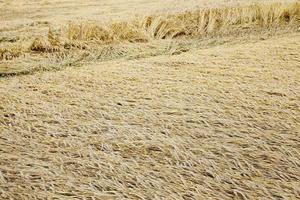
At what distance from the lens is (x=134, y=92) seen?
15.2 feet

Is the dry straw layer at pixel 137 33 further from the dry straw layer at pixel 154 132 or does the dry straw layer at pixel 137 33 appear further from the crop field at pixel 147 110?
the dry straw layer at pixel 154 132

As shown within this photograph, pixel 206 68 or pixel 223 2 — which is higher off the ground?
pixel 223 2

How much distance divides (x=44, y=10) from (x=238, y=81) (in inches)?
227

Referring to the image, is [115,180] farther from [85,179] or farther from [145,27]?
[145,27]

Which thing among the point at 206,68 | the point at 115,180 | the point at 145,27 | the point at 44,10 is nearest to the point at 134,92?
the point at 206,68

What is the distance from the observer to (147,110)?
4.17m

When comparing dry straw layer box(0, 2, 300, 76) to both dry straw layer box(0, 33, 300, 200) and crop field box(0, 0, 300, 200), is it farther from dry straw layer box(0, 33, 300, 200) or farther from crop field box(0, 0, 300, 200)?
dry straw layer box(0, 33, 300, 200)

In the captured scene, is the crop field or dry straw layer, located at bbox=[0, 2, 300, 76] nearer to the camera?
the crop field

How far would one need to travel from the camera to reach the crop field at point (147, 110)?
3.11m

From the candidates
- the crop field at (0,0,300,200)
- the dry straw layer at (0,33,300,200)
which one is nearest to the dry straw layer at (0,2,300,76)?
the crop field at (0,0,300,200)

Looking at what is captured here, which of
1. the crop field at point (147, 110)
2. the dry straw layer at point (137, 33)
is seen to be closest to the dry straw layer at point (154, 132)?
the crop field at point (147, 110)

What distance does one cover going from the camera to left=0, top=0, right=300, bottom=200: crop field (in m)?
3.11

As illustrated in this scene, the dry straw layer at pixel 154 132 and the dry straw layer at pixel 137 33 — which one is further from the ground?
the dry straw layer at pixel 137 33

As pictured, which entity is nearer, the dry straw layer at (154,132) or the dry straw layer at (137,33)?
the dry straw layer at (154,132)
